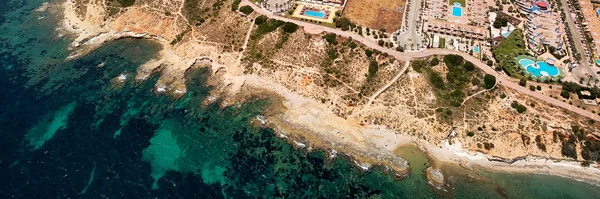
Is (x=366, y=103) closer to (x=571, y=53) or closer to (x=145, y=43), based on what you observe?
(x=571, y=53)

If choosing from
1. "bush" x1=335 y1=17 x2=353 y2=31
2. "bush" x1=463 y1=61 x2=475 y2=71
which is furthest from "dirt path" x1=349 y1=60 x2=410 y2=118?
"bush" x1=335 y1=17 x2=353 y2=31

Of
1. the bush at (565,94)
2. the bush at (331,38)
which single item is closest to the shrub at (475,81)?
the bush at (565,94)

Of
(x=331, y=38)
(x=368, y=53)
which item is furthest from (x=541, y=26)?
(x=331, y=38)

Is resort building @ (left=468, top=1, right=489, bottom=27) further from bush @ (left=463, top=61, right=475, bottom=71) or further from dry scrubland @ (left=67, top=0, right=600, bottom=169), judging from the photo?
dry scrubland @ (left=67, top=0, right=600, bottom=169)

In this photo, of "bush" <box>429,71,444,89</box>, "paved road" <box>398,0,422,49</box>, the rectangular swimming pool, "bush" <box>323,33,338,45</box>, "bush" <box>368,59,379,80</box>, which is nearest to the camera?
"bush" <box>429,71,444,89</box>

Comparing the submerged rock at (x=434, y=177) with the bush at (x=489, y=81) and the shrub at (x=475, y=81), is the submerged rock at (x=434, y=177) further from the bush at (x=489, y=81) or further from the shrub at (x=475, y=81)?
the bush at (x=489, y=81)

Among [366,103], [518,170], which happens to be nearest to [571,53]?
[518,170]
